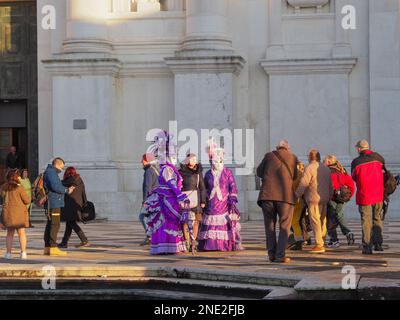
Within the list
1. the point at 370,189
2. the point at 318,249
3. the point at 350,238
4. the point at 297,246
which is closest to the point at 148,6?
the point at 350,238

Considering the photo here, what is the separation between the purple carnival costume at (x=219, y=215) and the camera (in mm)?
17219

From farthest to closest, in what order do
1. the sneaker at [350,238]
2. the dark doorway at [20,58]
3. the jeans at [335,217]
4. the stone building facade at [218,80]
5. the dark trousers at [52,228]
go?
the dark doorway at [20,58], the stone building facade at [218,80], the sneaker at [350,238], the jeans at [335,217], the dark trousers at [52,228]

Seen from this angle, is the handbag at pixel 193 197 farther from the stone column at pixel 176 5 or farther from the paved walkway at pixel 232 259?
the stone column at pixel 176 5

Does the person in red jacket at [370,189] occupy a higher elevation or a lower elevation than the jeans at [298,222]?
higher

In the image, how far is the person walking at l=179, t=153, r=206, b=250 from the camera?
1705 cm

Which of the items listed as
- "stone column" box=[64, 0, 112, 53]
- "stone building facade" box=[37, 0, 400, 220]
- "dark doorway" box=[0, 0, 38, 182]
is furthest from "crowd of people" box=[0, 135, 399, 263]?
"dark doorway" box=[0, 0, 38, 182]

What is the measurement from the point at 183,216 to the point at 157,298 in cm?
425

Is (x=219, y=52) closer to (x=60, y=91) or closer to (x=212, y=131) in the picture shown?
(x=212, y=131)

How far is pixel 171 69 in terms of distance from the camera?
85.3ft

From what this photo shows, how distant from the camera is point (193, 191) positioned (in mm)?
17109

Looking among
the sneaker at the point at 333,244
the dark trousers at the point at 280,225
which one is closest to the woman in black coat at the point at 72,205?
the dark trousers at the point at 280,225

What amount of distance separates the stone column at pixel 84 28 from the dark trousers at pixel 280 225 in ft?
39.7

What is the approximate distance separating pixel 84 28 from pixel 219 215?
34.2 ft

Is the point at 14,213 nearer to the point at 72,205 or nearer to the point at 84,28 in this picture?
the point at 72,205
